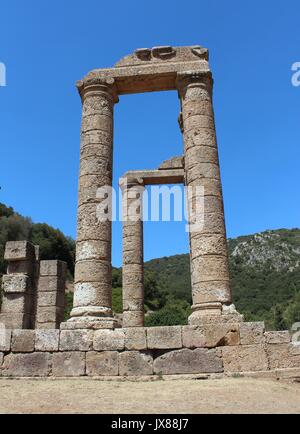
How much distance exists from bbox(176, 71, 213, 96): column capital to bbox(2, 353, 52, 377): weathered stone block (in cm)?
840

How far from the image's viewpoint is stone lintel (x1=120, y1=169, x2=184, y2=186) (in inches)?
792

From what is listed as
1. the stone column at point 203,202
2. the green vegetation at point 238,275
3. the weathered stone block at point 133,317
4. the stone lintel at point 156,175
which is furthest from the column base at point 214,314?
the green vegetation at point 238,275

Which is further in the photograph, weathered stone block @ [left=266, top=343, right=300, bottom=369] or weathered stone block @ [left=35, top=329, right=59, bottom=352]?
weathered stone block @ [left=35, top=329, right=59, bottom=352]

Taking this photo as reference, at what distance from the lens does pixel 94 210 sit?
38.9 feet

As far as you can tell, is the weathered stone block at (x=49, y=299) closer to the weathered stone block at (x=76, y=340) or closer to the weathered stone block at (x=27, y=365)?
the weathered stone block at (x=27, y=365)

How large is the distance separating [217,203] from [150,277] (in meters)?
36.5

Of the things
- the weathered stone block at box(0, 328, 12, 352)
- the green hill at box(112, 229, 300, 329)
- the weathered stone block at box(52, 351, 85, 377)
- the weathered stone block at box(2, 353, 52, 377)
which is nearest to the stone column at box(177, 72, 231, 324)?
the weathered stone block at box(52, 351, 85, 377)

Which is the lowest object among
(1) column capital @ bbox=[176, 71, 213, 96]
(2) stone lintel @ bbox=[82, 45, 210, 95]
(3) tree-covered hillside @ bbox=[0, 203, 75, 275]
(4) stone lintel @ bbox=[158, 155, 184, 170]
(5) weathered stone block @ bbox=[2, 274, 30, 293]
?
(5) weathered stone block @ bbox=[2, 274, 30, 293]

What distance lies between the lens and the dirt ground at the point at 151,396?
6.39m

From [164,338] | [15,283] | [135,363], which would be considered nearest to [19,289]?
[15,283]

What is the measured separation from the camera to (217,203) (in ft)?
38.4

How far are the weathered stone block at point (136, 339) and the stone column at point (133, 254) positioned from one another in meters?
7.78

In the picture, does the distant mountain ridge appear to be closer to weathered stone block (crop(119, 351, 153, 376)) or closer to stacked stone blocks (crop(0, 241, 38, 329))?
stacked stone blocks (crop(0, 241, 38, 329))
